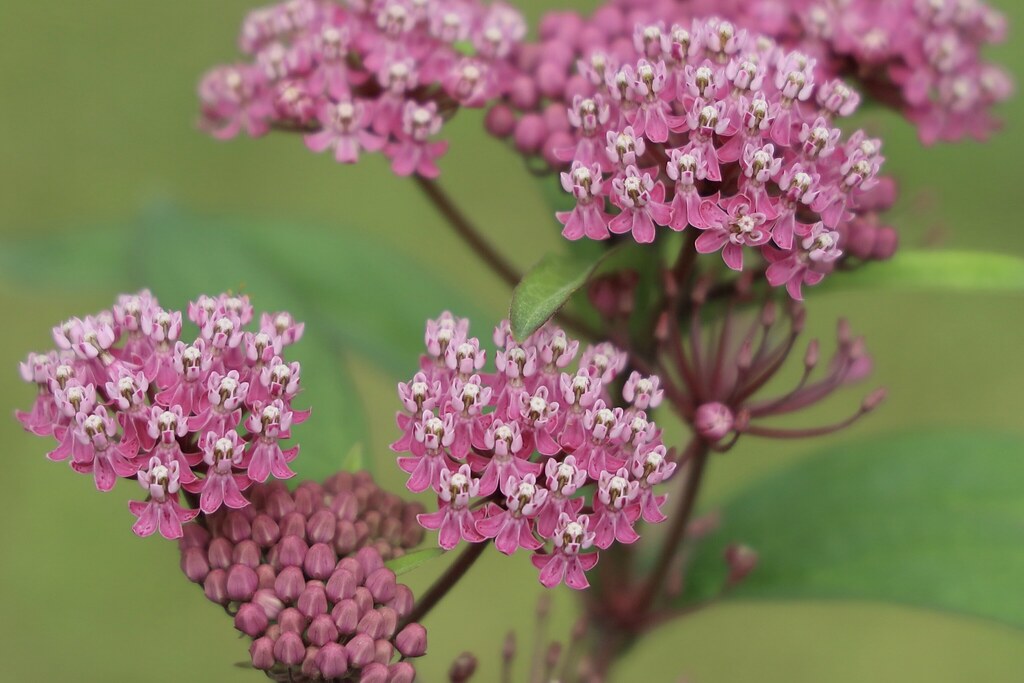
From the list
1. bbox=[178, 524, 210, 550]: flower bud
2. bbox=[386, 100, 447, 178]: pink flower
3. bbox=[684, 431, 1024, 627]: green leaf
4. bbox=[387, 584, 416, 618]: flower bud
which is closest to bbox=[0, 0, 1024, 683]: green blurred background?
bbox=[684, 431, 1024, 627]: green leaf

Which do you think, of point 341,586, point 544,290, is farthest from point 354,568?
point 544,290

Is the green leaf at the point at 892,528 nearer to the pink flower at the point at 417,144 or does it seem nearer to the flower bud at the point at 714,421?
the flower bud at the point at 714,421

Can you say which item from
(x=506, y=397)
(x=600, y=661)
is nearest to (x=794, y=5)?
(x=506, y=397)

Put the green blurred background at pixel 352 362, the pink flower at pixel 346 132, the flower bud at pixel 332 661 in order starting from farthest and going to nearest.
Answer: the green blurred background at pixel 352 362, the pink flower at pixel 346 132, the flower bud at pixel 332 661

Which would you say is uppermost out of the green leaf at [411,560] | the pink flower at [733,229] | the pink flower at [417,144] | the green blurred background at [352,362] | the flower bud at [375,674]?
the pink flower at [417,144]

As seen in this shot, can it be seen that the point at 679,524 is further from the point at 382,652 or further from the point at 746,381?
the point at 382,652

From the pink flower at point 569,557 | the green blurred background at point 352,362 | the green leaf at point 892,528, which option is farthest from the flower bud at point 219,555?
the green blurred background at point 352,362

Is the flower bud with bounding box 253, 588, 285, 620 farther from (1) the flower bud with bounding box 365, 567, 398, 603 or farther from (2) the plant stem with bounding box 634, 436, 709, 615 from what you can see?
(2) the plant stem with bounding box 634, 436, 709, 615

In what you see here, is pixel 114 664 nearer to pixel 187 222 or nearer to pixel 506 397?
pixel 187 222
